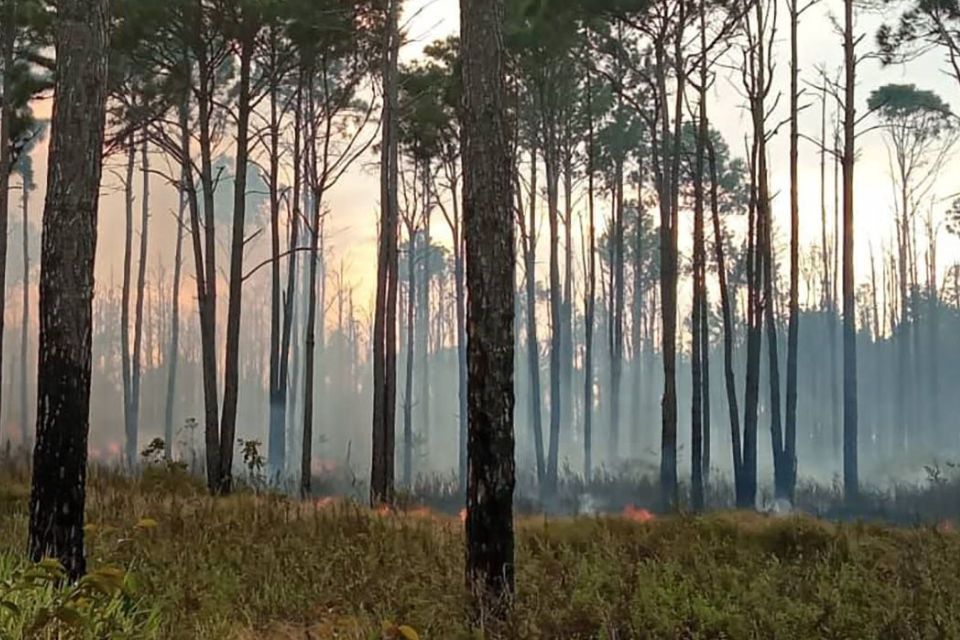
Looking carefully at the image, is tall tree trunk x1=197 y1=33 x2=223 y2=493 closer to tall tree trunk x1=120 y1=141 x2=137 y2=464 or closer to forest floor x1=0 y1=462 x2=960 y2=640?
forest floor x1=0 y1=462 x2=960 y2=640

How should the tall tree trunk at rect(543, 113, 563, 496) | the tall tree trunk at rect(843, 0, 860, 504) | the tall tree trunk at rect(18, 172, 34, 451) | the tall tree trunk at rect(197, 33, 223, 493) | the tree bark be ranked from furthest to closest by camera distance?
the tall tree trunk at rect(18, 172, 34, 451), the tree bark, the tall tree trunk at rect(543, 113, 563, 496), the tall tree trunk at rect(843, 0, 860, 504), the tall tree trunk at rect(197, 33, 223, 493)

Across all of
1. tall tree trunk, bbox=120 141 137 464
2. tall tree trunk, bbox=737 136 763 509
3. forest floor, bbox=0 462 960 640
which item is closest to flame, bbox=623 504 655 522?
forest floor, bbox=0 462 960 640

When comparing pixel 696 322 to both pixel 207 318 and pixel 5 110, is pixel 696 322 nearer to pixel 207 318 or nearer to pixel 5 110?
pixel 207 318

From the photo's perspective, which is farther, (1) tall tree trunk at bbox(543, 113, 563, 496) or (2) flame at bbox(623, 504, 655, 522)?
(1) tall tree trunk at bbox(543, 113, 563, 496)

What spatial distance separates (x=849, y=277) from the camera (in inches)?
688

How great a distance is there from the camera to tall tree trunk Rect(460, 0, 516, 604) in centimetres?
544

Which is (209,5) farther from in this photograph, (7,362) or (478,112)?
(7,362)

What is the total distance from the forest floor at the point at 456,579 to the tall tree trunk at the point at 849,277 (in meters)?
8.75

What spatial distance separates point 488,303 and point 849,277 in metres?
14.0

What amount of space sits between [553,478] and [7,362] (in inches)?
1094

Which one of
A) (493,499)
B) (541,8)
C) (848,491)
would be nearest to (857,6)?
(541,8)

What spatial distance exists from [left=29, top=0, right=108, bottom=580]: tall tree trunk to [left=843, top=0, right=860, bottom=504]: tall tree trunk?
15022 millimetres

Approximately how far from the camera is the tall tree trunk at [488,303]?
5441 millimetres

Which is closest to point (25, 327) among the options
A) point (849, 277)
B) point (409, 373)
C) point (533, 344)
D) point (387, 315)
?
point (409, 373)
